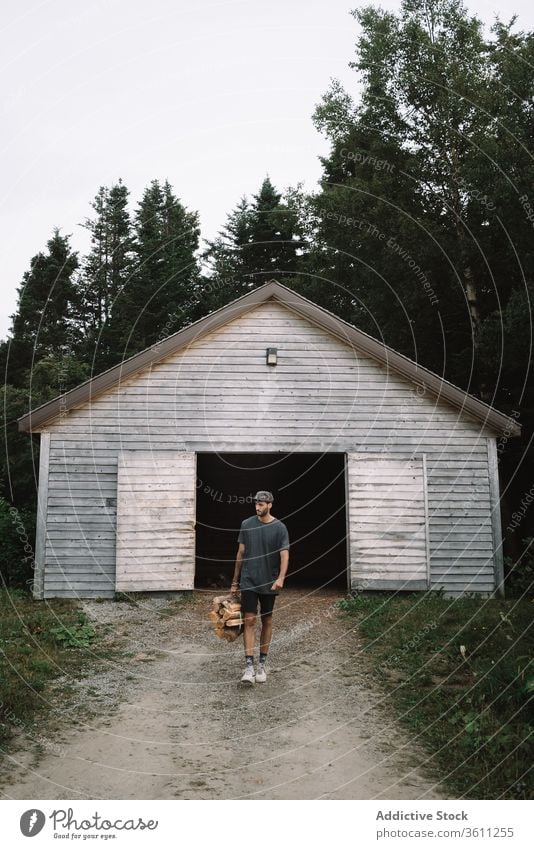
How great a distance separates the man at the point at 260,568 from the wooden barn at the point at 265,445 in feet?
16.7

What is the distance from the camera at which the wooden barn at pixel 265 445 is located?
1195 cm

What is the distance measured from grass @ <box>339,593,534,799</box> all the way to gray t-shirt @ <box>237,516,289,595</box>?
185 cm

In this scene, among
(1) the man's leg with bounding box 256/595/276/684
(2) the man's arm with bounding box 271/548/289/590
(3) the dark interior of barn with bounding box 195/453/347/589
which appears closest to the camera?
(2) the man's arm with bounding box 271/548/289/590

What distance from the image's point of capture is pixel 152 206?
38.1m

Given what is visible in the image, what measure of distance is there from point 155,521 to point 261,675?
532cm

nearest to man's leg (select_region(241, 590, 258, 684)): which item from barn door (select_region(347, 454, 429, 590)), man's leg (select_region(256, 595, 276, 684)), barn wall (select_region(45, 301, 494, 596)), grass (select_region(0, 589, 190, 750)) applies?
man's leg (select_region(256, 595, 276, 684))

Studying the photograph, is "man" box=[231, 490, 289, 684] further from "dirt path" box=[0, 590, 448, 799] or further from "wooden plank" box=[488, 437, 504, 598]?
"wooden plank" box=[488, 437, 504, 598]

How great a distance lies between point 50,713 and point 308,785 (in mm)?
2895

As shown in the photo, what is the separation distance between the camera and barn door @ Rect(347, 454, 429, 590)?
1215 cm

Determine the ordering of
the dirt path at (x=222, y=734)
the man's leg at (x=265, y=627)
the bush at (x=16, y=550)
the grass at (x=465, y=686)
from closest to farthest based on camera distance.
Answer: the dirt path at (x=222, y=734) → the grass at (x=465, y=686) → the man's leg at (x=265, y=627) → the bush at (x=16, y=550)

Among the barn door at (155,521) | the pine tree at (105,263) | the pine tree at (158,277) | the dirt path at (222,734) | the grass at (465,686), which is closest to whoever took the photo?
the dirt path at (222,734)

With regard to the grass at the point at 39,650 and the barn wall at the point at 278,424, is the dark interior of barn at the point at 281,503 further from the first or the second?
the grass at the point at 39,650

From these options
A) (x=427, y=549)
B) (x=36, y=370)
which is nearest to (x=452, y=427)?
(x=427, y=549)

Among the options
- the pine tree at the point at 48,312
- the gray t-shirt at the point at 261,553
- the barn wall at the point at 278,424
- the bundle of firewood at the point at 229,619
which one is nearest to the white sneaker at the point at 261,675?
the bundle of firewood at the point at 229,619
